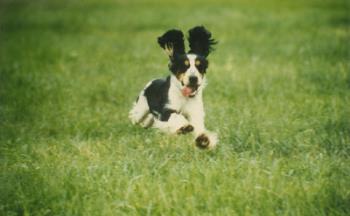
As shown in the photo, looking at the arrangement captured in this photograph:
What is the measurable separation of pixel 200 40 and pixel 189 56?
31 cm

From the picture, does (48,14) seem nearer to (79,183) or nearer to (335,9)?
(335,9)

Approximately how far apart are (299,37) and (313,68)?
3.83m

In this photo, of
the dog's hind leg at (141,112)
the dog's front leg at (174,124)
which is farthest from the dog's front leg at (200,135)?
the dog's hind leg at (141,112)

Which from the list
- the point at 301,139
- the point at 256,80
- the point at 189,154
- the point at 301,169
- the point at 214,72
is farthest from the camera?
the point at 214,72

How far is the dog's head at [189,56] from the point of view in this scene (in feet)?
18.4

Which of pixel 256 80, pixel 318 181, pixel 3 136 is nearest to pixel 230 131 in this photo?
pixel 318 181

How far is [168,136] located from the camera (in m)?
5.94

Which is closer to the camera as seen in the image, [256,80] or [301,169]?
[301,169]

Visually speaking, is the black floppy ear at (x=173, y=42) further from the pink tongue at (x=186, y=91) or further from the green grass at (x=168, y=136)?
the green grass at (x=168, y=136)

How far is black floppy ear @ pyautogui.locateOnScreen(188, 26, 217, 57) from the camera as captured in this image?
5.89 metres

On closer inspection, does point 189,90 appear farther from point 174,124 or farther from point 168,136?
point 168,136

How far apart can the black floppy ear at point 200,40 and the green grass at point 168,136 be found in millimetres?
781

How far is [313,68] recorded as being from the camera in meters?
9.90

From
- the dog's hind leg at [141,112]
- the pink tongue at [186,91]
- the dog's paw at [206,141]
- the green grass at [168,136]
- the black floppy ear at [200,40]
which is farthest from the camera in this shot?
the dog's hind leg at [141,112]
